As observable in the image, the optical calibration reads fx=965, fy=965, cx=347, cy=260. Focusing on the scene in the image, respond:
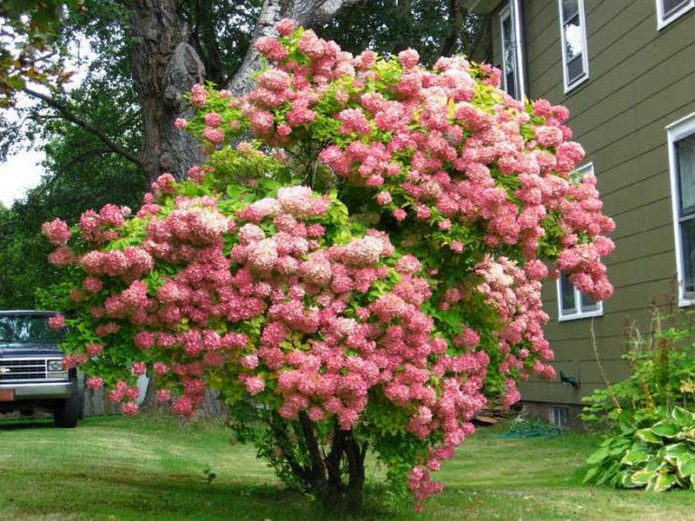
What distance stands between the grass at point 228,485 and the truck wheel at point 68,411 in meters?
1.41

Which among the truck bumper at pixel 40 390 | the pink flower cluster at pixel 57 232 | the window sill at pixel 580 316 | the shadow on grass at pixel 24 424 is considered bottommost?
the shadow on grass at pixel 24 424

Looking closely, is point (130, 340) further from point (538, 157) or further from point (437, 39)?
point (437, 39)

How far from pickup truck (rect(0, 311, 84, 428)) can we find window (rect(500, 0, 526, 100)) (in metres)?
8.28

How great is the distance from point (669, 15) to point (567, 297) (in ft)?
15.1

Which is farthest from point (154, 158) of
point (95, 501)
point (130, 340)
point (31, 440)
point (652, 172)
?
point (130, 340)


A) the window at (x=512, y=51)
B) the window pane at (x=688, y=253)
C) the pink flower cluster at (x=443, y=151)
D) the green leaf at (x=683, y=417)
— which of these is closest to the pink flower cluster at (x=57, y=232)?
the pink flower cluster at (x=443, y=151)

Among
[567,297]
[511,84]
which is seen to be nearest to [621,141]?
[567,297]

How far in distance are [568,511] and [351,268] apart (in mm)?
2803

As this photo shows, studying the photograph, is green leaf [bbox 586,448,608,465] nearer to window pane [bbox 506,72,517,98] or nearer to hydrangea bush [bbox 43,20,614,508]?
hydrangea bush [bbox 43,20,614,508]

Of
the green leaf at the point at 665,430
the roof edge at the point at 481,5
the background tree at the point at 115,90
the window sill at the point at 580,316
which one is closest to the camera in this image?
the green leaf at the point at 665,430

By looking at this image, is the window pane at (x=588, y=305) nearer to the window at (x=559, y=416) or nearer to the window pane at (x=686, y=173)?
the window at (x=559, y=416)

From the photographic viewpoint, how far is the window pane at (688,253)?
10.0 m

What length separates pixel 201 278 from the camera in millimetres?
5512

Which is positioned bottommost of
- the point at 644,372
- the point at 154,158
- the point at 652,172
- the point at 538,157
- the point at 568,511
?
the point at 568,511
